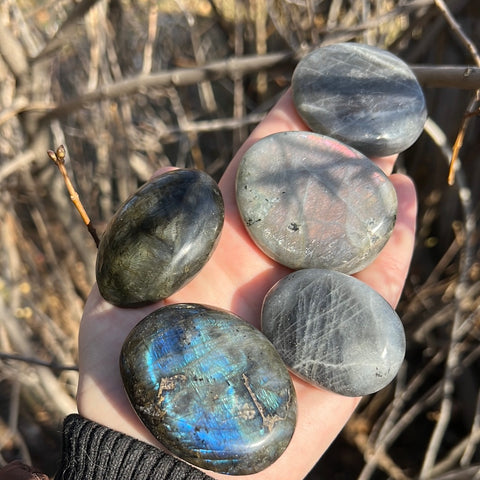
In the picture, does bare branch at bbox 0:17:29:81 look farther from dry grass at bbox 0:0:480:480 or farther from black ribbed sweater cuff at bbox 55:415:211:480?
black ribbed sweater cuff at bbox 55:415:211:480

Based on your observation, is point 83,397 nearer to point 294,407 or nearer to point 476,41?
point 294,407

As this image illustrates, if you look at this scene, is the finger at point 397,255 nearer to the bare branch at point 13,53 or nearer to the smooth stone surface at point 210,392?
the smooth stone surface at point 210,392

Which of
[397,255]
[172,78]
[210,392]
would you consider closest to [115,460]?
[210,392]

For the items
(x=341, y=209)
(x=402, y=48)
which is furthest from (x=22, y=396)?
(x=402, y=48)

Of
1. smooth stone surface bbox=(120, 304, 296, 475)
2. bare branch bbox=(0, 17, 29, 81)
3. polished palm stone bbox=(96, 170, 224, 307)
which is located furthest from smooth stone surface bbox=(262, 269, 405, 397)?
bare branch bbox=(0, 17, 29, 81)

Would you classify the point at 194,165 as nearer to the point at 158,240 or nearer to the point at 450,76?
the point at 158,240
